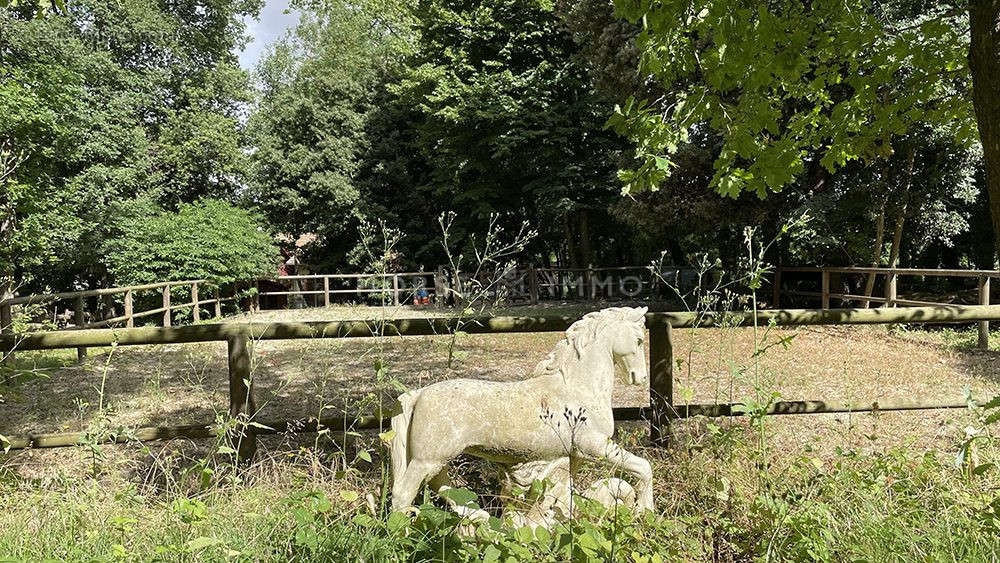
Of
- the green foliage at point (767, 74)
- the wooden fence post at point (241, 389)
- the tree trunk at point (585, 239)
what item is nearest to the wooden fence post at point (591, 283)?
the tree trunk at point (585, 239)

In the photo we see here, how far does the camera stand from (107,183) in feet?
62.6

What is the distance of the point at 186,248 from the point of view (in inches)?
664

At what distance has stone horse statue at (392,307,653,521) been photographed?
2.48 m

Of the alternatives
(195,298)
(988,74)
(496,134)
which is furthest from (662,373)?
(496,134)

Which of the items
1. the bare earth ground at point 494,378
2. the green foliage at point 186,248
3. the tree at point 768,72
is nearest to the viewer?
the tree at point 768,72

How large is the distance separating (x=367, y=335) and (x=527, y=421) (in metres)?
1.03

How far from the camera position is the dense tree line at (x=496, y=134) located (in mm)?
3844

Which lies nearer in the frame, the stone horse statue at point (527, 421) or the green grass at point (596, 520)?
the green grass at point (596, 520)

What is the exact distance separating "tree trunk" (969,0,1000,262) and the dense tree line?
0.02m

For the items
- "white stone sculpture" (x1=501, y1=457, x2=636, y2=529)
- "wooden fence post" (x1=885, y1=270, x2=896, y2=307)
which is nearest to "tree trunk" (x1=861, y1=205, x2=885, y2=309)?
"wooden fence post" (x1=885, y1=270, x2=896, y2=307)

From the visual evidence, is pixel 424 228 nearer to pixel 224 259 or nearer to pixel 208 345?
pixel 224 259

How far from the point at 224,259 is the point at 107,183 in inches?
212

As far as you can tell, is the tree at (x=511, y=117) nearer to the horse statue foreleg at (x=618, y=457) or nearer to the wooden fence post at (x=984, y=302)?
the wooden fence post at (x=984, y=302)

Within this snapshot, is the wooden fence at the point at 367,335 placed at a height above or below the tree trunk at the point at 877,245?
below
